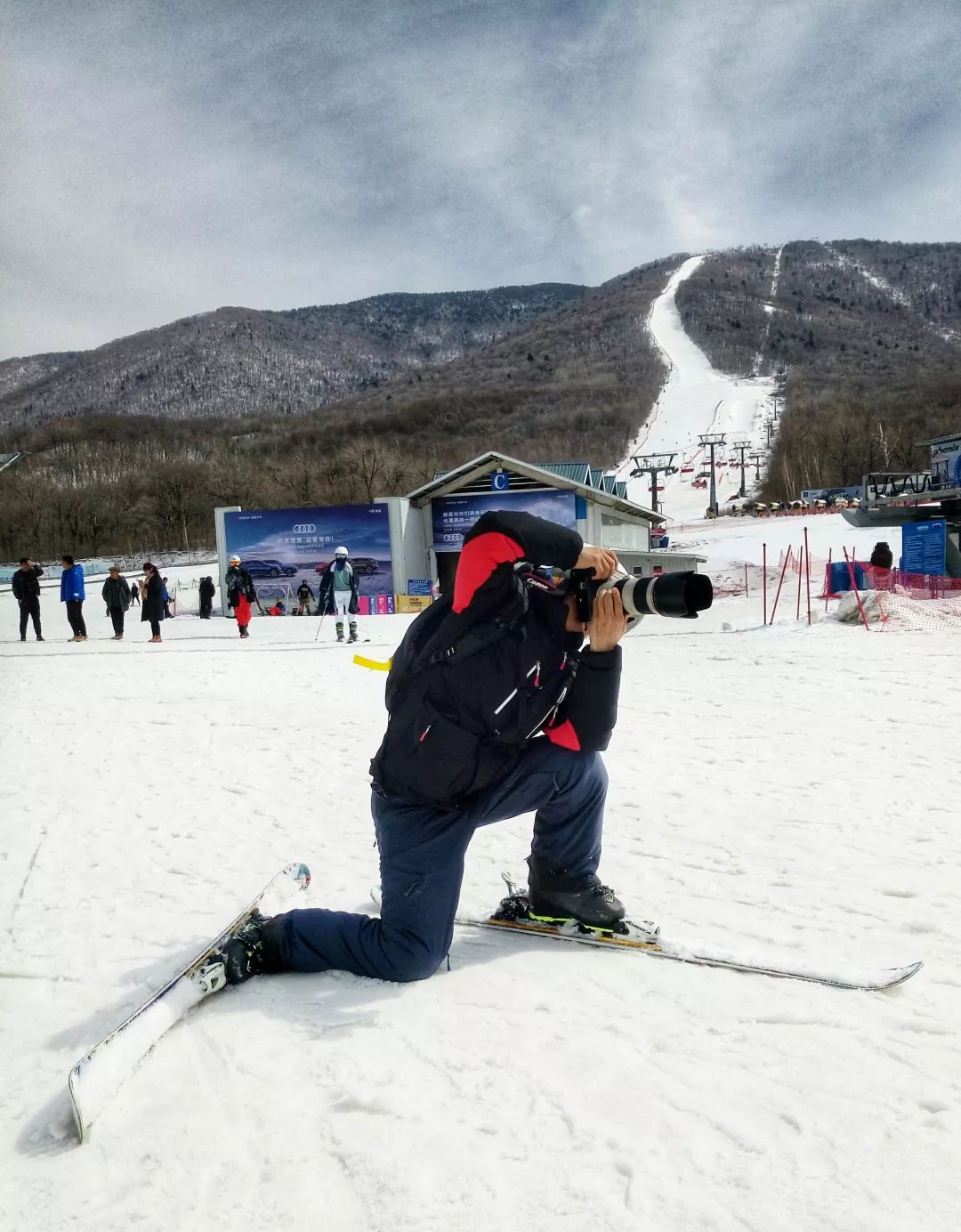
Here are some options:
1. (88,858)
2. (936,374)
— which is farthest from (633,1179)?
(936,374)

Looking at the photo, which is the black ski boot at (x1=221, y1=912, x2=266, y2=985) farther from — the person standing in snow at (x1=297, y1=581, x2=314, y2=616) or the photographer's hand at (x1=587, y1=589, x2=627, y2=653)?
the person standing in snow at (x1=297, y1=581, x2=314, y2=616)

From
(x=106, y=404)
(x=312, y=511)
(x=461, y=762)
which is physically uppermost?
(x=106, y=404)

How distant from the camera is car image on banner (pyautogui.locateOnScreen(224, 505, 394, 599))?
25.7 metres

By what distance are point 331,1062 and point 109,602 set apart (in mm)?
15318

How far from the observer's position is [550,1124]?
5.59 feet

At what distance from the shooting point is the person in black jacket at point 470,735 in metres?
2.22

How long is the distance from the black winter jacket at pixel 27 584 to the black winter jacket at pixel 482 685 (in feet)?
47.0

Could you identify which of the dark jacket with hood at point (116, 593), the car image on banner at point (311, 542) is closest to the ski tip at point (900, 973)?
the dark jacket with hood at point (116, 593)

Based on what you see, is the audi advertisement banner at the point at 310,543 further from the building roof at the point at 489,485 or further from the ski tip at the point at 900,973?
the ski tip at the point at 900,973

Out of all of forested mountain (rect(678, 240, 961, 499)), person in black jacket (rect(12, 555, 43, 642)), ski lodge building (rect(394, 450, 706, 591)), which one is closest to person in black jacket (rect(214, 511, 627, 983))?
person in black jacket (rect(12, 555, 43, 642))

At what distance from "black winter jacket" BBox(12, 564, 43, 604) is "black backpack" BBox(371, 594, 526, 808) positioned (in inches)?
561

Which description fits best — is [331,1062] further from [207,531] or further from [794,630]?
[207,531]

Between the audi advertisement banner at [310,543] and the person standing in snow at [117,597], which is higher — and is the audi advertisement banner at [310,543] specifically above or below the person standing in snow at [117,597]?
above

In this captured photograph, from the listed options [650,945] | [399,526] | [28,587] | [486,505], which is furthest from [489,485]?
[650,945]
